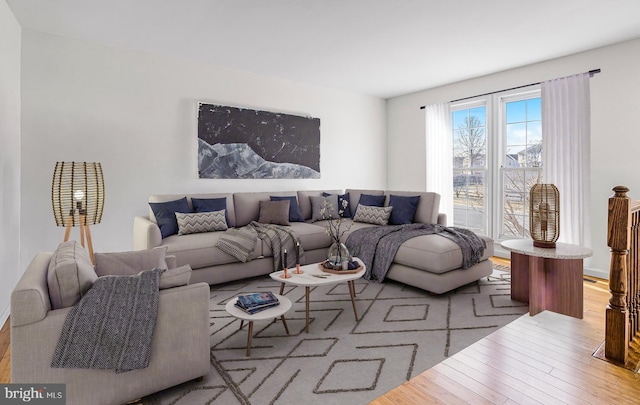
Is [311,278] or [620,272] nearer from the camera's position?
[620,272]

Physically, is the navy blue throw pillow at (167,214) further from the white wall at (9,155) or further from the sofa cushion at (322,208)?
the sofa cushion at (322,208)

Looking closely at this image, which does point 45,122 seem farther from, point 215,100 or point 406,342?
point 406,342

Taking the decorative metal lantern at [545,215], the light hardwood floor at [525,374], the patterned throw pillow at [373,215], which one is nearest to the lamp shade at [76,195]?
the light hardwood floor at [525,374]

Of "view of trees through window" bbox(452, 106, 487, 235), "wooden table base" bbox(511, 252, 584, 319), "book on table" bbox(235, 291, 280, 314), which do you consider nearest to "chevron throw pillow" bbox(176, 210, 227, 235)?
"book on table" bbox(235, 291, 280, 314)

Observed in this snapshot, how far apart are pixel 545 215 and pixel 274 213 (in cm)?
287

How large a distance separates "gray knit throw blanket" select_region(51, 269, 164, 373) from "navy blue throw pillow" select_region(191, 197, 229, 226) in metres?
2.33

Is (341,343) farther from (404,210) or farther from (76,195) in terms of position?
(76,195)

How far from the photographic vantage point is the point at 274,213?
4371 mm

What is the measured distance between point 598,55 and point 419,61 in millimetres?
1984

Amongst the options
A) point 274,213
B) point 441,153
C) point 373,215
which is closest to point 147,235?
point 274,213

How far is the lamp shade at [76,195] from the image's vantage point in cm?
317

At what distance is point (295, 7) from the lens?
300 centimetres

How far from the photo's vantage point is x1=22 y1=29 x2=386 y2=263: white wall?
3.52 metres

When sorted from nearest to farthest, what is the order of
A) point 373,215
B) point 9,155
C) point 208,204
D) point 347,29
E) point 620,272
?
point 620,272 < point 9,155 < point 347,29 < point 208,204 < point 373,215
